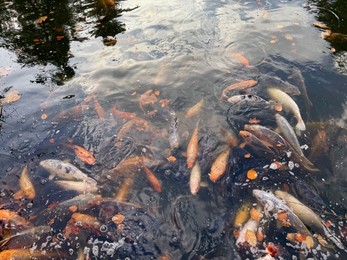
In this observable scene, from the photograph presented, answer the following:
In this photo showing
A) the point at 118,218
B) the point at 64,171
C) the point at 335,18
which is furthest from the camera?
the point at 335,18

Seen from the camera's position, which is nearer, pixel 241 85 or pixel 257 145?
pixel 257 145

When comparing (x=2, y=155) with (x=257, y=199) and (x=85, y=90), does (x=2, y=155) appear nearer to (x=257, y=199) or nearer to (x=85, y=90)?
(x=85, y=90)

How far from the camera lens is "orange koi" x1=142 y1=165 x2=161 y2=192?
490 centimetres

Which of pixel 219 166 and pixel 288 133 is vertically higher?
pixel 288 133

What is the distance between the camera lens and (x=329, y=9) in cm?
866

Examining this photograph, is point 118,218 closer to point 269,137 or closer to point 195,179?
point 195,179

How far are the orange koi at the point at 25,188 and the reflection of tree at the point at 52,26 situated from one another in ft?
9.66

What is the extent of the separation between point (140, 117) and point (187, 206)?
232 centimetres

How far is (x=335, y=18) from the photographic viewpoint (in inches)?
324

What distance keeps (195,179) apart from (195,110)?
177 cm

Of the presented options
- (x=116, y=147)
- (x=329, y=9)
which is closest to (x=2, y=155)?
(x=116, y=147)

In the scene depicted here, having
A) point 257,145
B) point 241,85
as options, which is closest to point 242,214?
point 257,145

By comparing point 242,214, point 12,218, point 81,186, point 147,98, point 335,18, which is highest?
point 335,18

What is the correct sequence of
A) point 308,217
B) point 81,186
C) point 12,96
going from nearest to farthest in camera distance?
point 308,217 < point 81,186 < point 12,96
